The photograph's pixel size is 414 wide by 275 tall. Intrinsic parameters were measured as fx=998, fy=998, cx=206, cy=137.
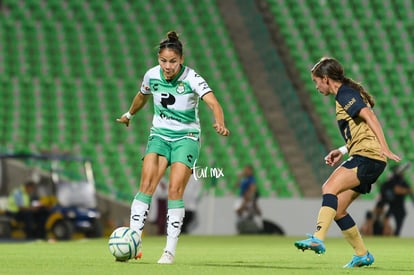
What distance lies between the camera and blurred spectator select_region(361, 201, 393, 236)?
20375 mm

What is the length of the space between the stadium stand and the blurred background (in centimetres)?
3

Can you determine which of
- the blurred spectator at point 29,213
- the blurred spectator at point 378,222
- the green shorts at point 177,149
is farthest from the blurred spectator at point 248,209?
the green shorts at point 177,149

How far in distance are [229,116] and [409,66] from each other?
5396mm

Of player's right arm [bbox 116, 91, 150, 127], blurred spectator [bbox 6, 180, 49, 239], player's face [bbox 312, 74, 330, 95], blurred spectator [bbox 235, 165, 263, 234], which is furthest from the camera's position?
blurred spectator [bbox 235, 165, 263, 234]

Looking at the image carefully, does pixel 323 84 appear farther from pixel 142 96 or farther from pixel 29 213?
pixel 29 213

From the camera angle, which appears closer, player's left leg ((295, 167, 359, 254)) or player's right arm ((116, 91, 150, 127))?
player's left leg ((295, 167, 359, 254))

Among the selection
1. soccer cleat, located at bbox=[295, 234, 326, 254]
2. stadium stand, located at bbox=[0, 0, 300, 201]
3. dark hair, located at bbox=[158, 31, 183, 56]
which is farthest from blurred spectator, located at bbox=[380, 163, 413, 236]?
soccer cleat, located at bbox=[295, 234, 326, 254]

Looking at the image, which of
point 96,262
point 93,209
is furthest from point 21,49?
point 96,262

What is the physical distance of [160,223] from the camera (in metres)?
20.2

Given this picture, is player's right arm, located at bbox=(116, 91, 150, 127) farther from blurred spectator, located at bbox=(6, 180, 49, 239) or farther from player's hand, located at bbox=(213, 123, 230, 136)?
blurred spectator, located at bbox=(6, 180, 49, 239)

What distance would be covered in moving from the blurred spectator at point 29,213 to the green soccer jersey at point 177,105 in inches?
338

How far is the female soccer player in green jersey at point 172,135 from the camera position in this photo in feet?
28.7

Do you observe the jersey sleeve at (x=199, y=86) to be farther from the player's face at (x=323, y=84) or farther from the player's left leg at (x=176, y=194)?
the player's face at (x=323, y=84)

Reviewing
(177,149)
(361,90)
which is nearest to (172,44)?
(177,149)
